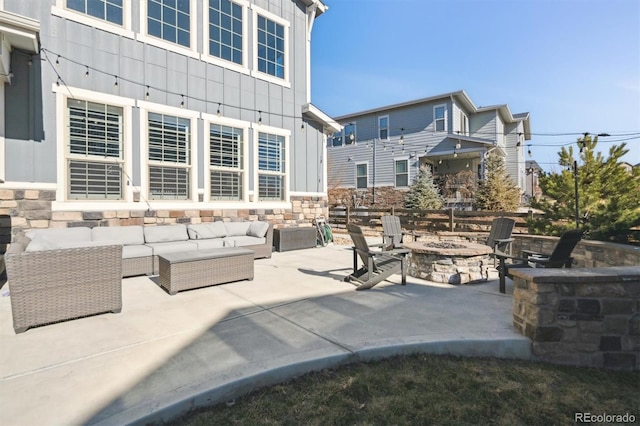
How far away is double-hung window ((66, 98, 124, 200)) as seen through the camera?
18.2 ft

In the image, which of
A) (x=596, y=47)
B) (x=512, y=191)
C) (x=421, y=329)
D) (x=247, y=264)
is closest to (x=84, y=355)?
(x=247, y=264)

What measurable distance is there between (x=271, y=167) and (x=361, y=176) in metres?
10.8

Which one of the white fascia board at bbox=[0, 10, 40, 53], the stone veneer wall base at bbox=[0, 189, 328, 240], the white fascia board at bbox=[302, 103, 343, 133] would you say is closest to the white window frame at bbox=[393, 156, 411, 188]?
the white fascia board at bbox=[302, 103, 343, 133]

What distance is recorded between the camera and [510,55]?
33.9 ft

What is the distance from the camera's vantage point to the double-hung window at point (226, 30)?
23.6 ft

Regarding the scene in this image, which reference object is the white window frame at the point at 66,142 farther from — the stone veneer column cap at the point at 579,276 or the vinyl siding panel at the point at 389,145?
the vinyl siding panel at the point at 389,145

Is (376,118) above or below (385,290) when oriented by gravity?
above

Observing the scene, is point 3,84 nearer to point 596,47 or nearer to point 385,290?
point 385,290

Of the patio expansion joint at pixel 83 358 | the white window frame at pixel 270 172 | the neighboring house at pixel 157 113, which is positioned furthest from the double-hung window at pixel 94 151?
the patio expansion joint at pixel 83 358

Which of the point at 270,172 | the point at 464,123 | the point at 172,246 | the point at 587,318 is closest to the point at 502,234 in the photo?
the point at 587,318

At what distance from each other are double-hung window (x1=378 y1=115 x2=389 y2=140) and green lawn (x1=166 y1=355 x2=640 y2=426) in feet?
53.1

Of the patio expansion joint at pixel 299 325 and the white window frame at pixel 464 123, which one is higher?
the white window frame at pixel 464 123

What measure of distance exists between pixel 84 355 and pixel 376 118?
57.7ft

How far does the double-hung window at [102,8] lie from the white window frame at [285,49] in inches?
110
